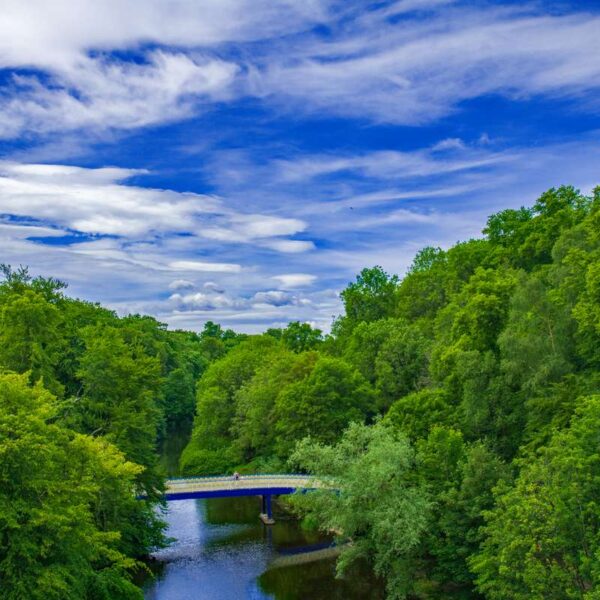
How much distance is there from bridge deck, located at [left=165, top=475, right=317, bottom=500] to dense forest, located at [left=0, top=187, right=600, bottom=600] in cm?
179

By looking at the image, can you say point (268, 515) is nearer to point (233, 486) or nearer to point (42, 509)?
point (233, 486)

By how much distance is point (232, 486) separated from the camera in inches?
1681

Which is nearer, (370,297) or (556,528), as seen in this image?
(556,528)

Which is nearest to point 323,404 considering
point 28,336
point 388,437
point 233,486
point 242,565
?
point 233,486

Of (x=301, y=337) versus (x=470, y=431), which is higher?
(x=301, y=337)

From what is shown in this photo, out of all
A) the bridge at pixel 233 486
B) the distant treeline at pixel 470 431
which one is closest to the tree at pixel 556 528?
the distant treeline at pixel 470 431

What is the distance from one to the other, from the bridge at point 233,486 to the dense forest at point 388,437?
178 centimetres

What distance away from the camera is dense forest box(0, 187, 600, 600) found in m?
21.4

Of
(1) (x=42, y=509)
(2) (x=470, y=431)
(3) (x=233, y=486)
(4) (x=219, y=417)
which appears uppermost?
(4) (x=219, y=417)

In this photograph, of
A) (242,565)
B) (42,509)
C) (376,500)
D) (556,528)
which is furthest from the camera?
(242,565)

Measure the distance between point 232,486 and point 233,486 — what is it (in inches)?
2.4

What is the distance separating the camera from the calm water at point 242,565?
33438 mm

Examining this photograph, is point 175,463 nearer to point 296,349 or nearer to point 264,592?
point 296,349

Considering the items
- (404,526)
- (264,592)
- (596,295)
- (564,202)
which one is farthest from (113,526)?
(564,202)
